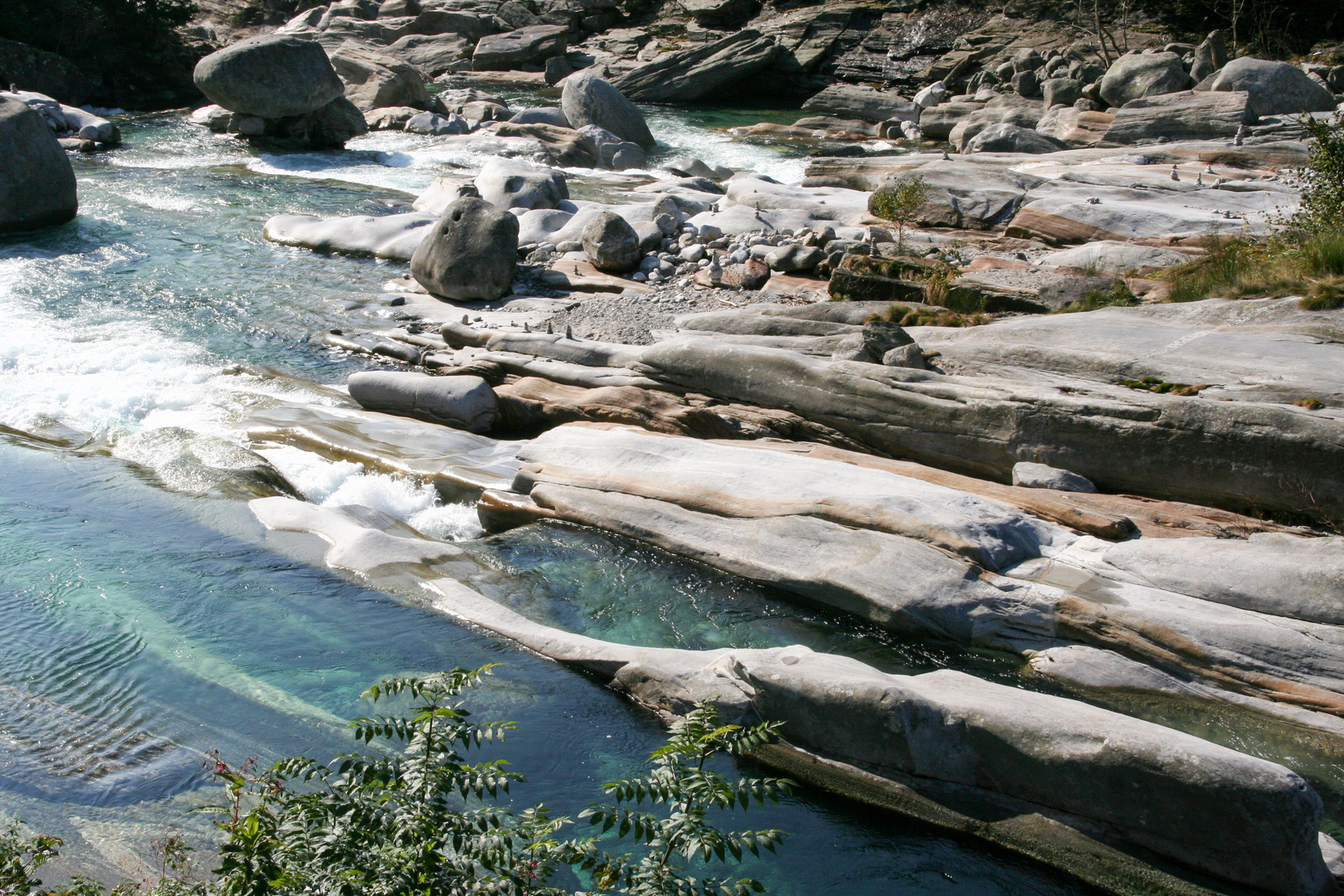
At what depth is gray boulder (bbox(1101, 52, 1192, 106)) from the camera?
72.4 ft

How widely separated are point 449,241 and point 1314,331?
31.8 ft

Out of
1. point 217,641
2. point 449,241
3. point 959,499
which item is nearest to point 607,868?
point 217,641

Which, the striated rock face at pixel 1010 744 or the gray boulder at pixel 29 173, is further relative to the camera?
the gray boulder at pixel 29 173

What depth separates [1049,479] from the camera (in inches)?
279

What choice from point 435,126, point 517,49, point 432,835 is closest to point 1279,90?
point 435,126

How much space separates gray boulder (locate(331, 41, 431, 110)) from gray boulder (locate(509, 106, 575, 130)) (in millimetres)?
3681

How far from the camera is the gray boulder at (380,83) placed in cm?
2545

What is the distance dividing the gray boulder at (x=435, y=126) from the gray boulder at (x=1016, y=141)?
12.4m

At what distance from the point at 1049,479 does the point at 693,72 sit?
27.4m

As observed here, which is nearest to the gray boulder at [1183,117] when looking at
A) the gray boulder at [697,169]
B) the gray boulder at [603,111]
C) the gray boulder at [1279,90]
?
the gray boulder at [1279,90]

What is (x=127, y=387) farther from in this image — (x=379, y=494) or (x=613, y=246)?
(x=613, y=246)

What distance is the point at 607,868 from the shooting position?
2883mm

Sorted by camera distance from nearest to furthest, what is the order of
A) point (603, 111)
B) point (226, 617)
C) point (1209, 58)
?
point (226, 617) < point (603, 111) < point (1209, 58)

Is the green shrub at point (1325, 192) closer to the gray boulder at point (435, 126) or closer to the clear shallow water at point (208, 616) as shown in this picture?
the clear shallow water at point (208, 616)
